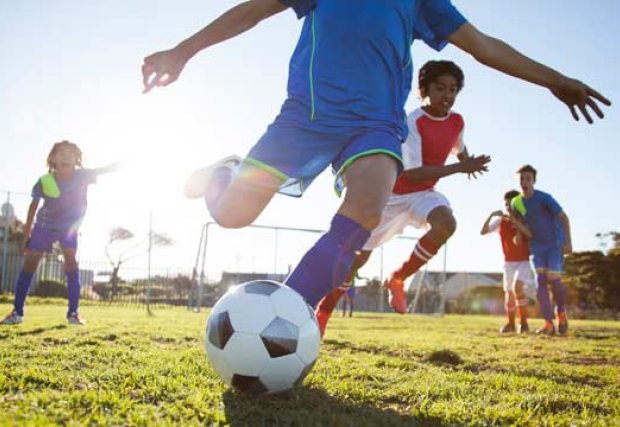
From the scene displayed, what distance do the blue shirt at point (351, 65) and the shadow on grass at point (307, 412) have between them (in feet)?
4.23

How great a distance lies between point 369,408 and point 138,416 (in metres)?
0.81

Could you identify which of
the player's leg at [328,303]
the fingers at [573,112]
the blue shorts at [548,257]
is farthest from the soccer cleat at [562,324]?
the fingers at [573,112]

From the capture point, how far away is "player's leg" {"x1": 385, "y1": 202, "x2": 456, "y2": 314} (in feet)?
14.4

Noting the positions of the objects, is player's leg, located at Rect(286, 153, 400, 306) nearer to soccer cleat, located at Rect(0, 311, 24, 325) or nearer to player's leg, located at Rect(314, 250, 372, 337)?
player's leg, located at Rect(314, 250, 372, 337)

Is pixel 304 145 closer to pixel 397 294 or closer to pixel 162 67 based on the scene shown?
pixel 162 67

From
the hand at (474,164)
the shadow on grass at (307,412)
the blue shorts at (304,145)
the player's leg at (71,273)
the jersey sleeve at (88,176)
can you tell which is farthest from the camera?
the jersey sleeve at (88,176)

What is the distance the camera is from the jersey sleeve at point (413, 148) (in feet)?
14.8

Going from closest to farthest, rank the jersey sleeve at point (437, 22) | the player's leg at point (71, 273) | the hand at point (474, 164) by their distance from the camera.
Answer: the jersey sleeve at point (437, 22)
the hand at point (474, 164)
the player's leg at point (71, 273)

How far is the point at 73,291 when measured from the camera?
6430 millimetres

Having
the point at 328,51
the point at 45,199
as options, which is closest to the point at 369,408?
the point at 328,51

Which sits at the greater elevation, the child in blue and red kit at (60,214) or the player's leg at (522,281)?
the child in blue and red kit at (60,214)

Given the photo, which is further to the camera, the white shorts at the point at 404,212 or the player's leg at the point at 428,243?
the white shorts at the point at 404,212

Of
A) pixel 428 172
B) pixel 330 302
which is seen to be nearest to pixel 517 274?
pixel 428 172

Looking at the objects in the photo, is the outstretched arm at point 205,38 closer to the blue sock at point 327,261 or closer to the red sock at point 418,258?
the blue sock at point 327,261
